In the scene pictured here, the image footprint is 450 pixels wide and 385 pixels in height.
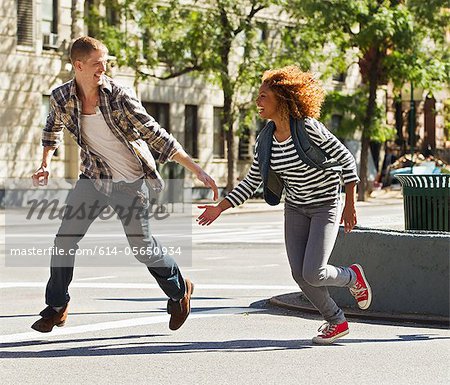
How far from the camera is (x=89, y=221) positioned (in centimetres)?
880

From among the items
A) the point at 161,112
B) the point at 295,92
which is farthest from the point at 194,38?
the point at 295,92

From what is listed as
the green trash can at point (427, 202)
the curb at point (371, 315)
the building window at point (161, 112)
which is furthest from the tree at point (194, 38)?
the curb at point (371, 315)

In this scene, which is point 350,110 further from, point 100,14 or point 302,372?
point 302,372

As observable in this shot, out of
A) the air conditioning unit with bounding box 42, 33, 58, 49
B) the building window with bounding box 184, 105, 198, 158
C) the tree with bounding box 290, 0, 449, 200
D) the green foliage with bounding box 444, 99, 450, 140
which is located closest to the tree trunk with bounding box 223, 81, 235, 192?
the tree with bounding box 290, 0, 449, 200

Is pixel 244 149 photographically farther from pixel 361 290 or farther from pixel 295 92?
pixel 295 92

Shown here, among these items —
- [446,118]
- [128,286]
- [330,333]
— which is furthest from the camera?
[446,118]

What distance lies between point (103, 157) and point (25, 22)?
2971 cm

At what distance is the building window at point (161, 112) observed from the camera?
139 ft

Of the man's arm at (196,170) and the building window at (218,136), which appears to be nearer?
the man's arm at (196,170)

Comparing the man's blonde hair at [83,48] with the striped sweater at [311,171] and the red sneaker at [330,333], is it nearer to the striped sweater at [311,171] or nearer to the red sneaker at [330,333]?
the striped sweater at [311,171]

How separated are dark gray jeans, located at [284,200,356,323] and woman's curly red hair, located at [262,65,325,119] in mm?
667

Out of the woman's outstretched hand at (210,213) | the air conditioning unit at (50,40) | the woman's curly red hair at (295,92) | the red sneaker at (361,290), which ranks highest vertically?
the air conditioning unit at (50,40)

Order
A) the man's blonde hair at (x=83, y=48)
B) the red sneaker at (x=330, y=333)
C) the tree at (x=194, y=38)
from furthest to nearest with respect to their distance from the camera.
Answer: the tree at (x=194, y=38)
the red sneaker at (x=330, y=333)
the man's blonde hair at (x=83, y=48)

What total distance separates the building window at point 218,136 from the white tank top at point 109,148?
120 feet
